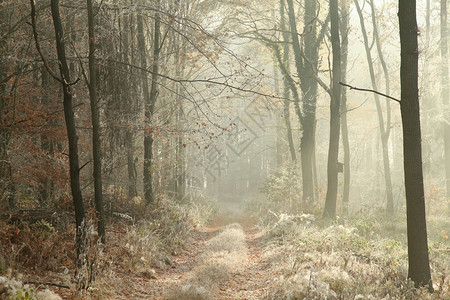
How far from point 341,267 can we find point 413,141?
8.01ft

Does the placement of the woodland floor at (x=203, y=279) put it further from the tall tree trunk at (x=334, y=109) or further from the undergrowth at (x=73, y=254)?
the tall tree trunk at (x=334, y=109)

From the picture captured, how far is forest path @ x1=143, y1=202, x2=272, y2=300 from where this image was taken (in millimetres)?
5938

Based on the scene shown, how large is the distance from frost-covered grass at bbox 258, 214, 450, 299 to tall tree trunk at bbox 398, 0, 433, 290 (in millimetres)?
396

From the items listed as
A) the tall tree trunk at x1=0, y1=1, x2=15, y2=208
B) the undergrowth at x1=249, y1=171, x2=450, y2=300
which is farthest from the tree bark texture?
the undergrowth at x1=249, y1=171, x2=450, y2=300

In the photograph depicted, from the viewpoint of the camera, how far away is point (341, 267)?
6480 millimetres

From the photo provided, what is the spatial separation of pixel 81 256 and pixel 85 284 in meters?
0.38

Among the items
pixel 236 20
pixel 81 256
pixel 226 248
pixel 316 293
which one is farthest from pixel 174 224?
pixel 236 20

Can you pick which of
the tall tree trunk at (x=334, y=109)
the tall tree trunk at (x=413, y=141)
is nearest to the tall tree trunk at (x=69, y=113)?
the tall tree trunk at (x=413, y=141)

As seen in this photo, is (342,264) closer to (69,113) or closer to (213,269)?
(213,269)

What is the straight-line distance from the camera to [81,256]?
5.21m

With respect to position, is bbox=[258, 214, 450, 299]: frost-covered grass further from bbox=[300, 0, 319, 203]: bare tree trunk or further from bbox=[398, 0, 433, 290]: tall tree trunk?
bbox=[300, 0, 319, 203]: bare tree trunk

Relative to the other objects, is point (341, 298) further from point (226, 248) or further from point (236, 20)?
point (236, 20)

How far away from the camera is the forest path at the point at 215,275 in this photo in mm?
5938

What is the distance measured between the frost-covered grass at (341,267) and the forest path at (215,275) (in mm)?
447
